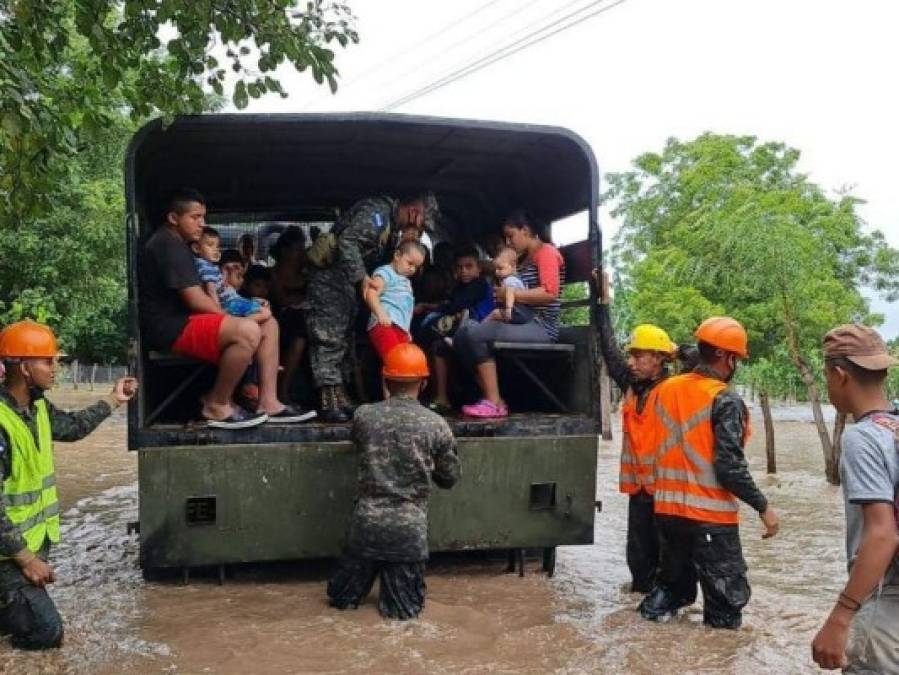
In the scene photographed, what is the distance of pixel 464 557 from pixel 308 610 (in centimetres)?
174

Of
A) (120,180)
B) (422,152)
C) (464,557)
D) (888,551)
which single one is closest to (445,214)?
(422,152)

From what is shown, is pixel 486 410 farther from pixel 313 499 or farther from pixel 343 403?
pixel 313 499

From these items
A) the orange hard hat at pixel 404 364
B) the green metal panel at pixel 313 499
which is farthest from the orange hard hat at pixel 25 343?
the orange hard hat at pixel 404 364

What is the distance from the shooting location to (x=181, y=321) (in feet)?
17.6

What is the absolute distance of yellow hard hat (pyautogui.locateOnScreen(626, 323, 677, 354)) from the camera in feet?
18.3

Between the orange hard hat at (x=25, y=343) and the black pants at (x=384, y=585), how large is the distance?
193 centimetres

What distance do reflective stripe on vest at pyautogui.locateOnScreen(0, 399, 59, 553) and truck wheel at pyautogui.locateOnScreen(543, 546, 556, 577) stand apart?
3.11 m

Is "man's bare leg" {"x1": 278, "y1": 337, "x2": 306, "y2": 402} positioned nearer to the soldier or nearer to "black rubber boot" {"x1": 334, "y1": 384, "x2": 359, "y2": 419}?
"black rubber boot" {"x1": 334, "y1": 384, "x2": 359, "y2": 419}

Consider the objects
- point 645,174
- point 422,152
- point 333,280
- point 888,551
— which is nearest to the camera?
point 888,551

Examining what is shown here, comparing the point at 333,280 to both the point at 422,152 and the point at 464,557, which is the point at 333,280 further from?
the point at 464,557

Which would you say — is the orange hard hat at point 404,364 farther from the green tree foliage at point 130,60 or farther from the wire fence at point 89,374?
the wire fence at point 89,374

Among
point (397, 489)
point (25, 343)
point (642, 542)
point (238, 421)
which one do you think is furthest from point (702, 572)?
point (25, 343)

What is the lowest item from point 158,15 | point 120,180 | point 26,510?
point 26,510

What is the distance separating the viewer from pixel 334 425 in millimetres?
5449
